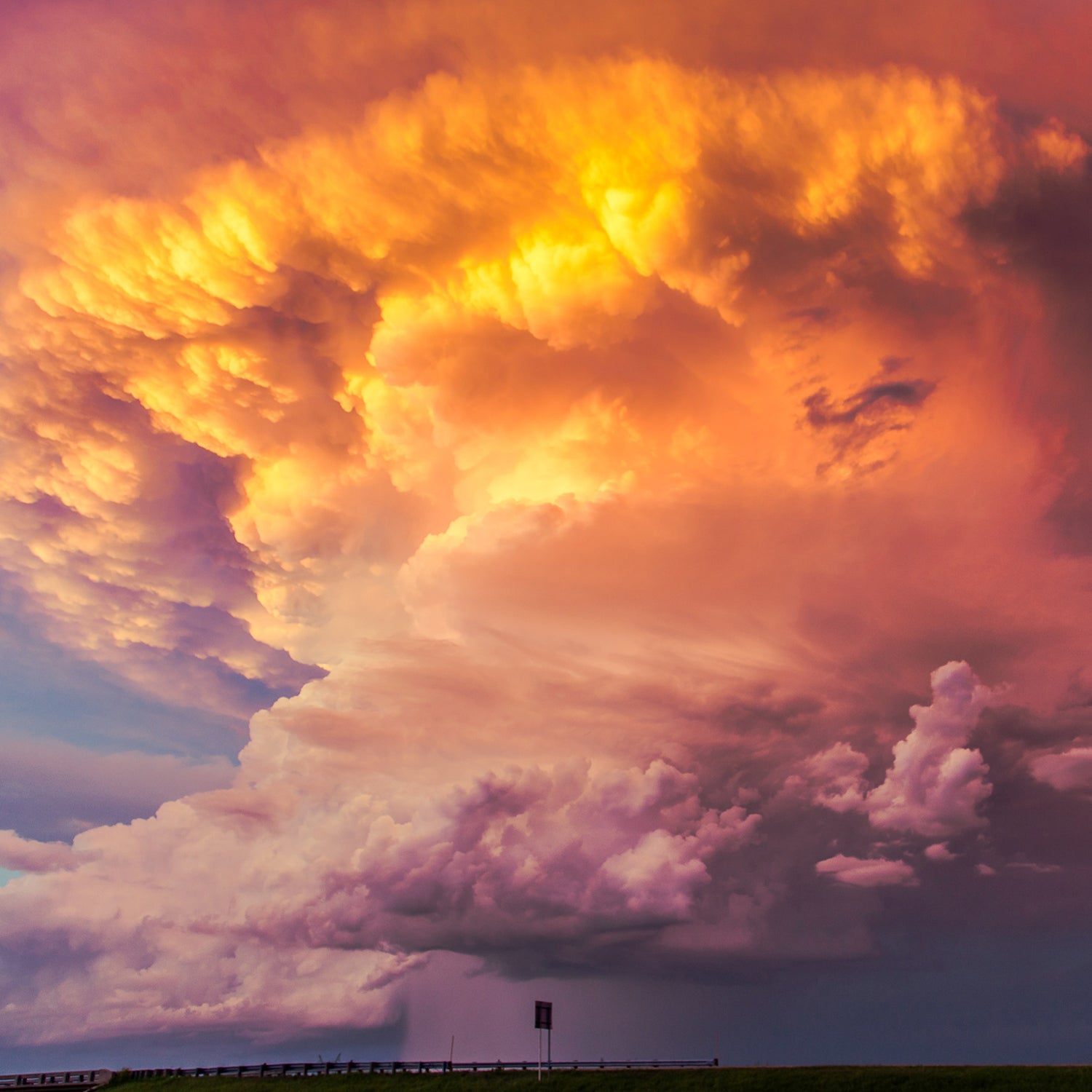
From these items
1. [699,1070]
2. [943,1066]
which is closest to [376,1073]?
Result: [699,1070]

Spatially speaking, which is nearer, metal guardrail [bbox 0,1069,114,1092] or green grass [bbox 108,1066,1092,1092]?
green grass [bbox 108,1066,1092,1092]

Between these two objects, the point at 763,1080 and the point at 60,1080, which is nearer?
the point at 763,1080

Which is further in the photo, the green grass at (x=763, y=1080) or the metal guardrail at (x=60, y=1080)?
the metal guardrail at (x=60, y=1080)

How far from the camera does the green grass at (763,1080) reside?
2206 inches

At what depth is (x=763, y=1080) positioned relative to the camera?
59.0 metres

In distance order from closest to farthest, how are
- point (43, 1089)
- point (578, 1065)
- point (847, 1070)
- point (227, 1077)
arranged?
point (847, 1070) → point (578, 1065) → point (227, 1077) → point (43, 1089)

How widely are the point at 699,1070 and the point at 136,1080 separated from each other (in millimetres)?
48936

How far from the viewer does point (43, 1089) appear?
261 feet

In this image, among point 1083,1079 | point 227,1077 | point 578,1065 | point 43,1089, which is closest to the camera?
point 1083,1079

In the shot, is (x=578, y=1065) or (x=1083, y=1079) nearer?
(x=1083, y=1079)

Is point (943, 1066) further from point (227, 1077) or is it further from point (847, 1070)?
point (227, 1077)

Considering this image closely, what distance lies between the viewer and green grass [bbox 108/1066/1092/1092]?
56.0 metres

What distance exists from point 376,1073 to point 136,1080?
25.0 metres

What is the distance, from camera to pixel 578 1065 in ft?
216
